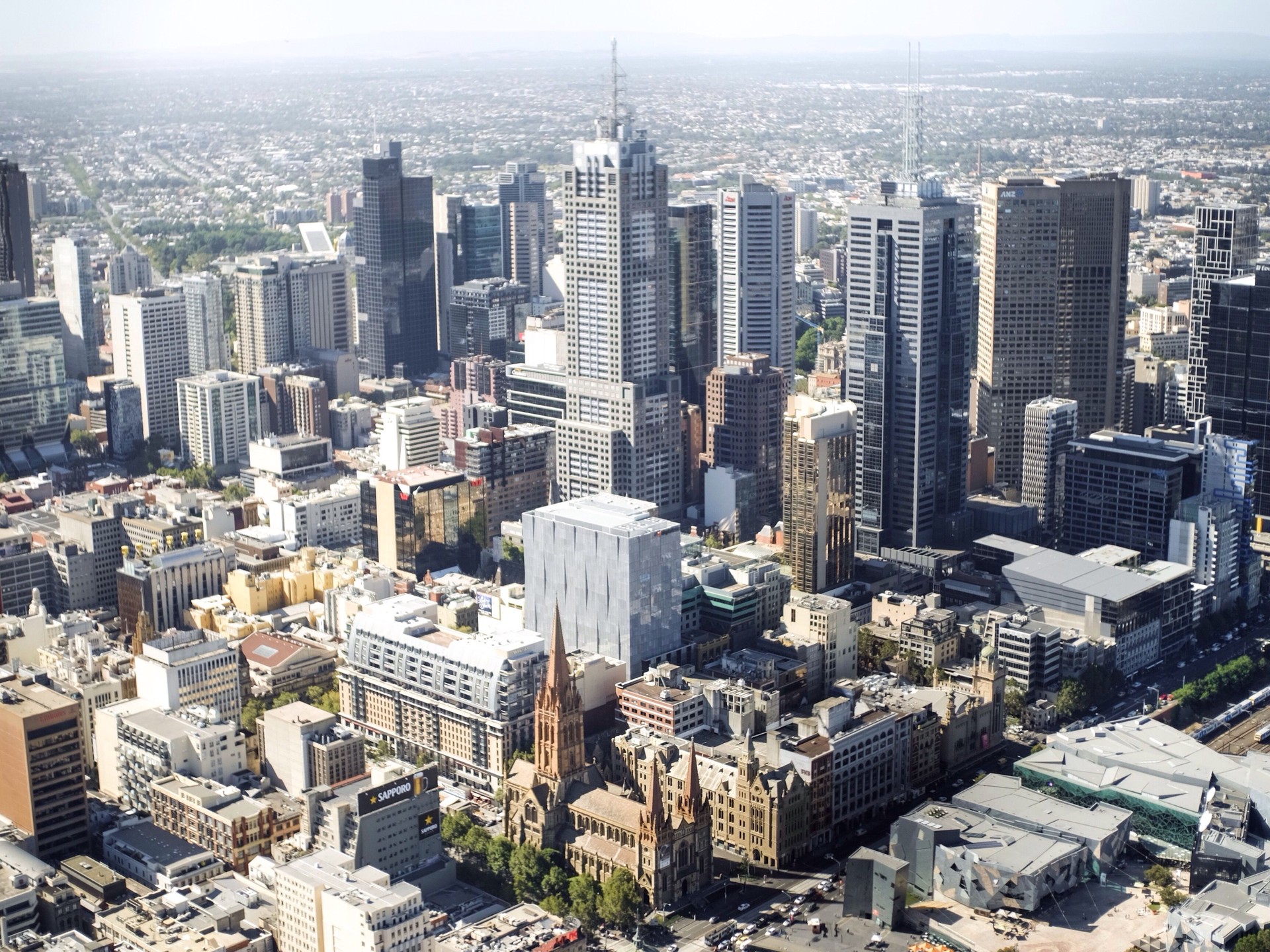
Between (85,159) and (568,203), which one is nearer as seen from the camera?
(568,203)

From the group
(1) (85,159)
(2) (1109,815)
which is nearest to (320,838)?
(2) (1109,815)

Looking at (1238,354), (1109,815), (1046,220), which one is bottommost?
(1109,815)

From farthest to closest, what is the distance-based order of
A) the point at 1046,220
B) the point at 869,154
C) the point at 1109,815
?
the point at 869,154 → the point at 1046,220 → the point at 1109,815

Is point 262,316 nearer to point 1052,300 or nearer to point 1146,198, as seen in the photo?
point 1052,300

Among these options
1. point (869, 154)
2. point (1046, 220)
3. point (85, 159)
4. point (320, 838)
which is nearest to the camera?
point (320, 838)

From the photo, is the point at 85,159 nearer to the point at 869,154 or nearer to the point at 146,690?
the point at 869,154

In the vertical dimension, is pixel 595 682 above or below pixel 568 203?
below
